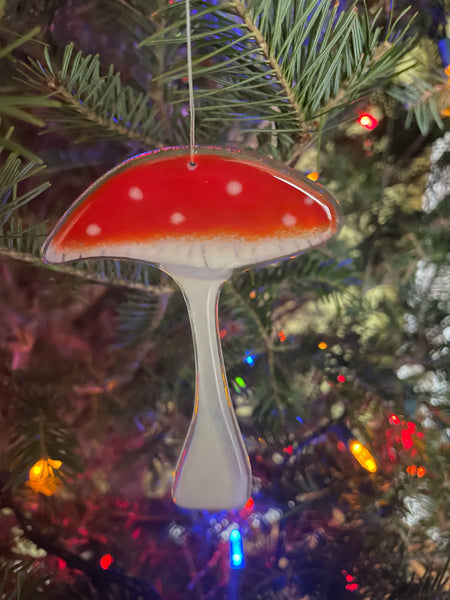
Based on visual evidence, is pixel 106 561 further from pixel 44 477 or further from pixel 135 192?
pixel 135 192

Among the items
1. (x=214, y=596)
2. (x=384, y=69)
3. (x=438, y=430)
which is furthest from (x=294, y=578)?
(x=384, y=69)

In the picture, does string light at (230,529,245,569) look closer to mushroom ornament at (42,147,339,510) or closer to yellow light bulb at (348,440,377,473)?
yellow light bulb at (348,440,377,473)

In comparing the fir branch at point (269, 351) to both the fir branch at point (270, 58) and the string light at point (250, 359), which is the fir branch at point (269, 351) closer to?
→ the string light at point (250, 359)

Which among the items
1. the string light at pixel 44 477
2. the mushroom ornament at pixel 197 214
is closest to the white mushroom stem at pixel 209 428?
the mushroom ornament at pixel 197 214

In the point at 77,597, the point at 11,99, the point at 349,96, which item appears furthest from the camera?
the point at 77,597

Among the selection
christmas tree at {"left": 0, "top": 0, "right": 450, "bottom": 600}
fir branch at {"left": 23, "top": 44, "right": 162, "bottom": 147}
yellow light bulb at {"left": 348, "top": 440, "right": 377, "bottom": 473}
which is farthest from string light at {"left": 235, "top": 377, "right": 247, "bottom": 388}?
fir branch at {"left": 23, "top": 44, "right": 162, "bottom": 147}

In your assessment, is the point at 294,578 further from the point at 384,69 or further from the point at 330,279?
the point at 384,69

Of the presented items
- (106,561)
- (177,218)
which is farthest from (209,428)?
(106,561)

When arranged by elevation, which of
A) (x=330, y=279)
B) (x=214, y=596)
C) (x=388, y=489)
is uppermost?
(x=330, y=279)
